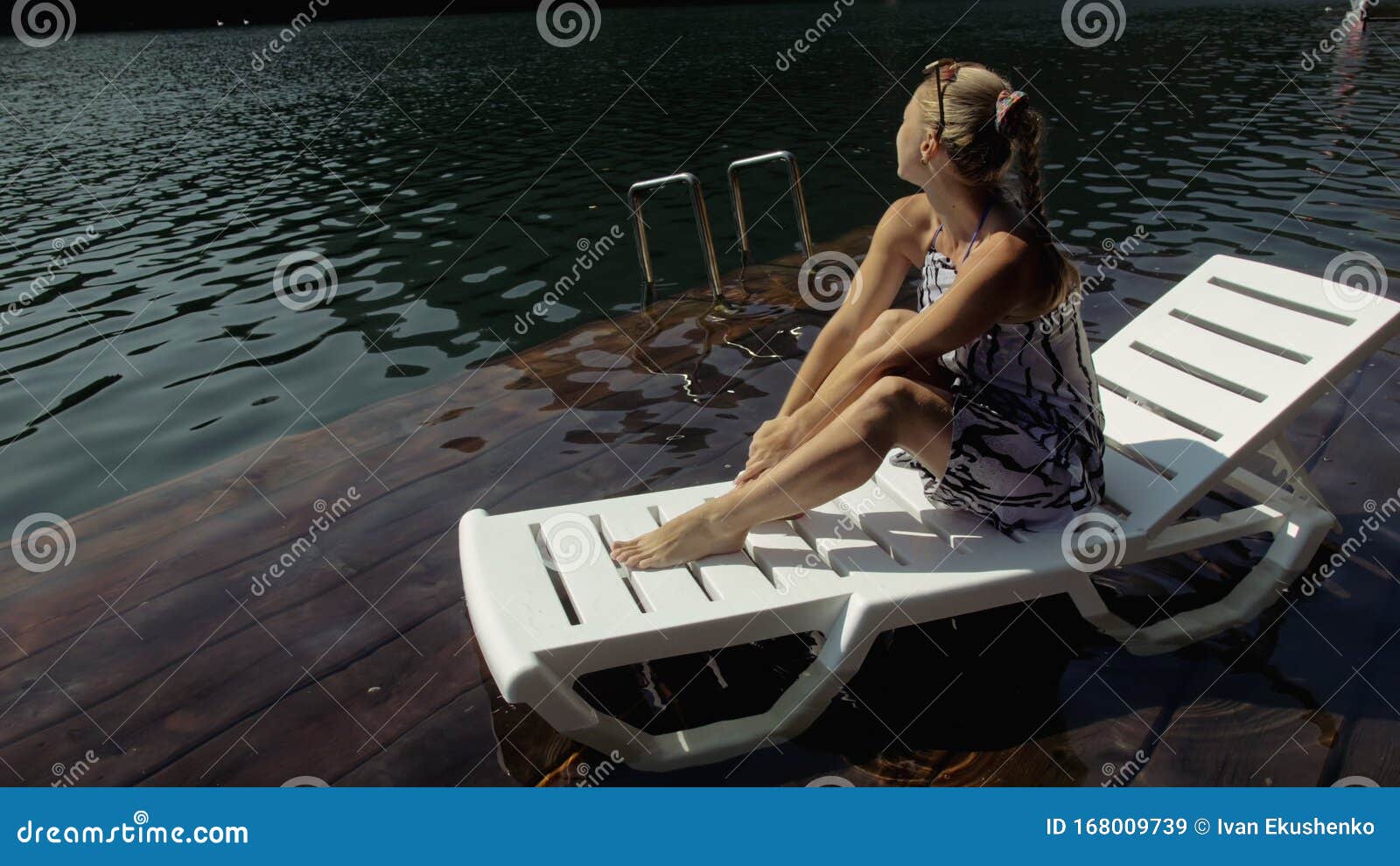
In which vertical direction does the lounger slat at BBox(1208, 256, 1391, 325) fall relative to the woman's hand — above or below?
above

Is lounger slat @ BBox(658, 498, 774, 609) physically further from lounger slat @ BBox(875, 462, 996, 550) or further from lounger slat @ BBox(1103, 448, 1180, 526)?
lounger slat @ BBox(1103, 448, 1180, 526)

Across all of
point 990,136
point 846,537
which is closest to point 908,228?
point 990,136

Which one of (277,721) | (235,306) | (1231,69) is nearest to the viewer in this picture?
(277,721)

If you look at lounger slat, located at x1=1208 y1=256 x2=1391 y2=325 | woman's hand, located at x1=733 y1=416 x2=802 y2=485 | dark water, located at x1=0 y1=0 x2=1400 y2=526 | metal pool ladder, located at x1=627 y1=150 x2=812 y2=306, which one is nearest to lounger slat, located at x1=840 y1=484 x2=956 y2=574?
woman's hand, located at x1=733 y1=416 x2=802 y2=485

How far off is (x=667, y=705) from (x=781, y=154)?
359cm

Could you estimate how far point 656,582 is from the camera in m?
2.60

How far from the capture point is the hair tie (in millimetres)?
2521

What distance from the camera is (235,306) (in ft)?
23.2

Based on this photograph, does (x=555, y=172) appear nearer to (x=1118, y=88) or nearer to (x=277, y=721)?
(x=1118, y=88)

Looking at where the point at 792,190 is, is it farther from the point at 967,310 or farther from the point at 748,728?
the point at 748,728

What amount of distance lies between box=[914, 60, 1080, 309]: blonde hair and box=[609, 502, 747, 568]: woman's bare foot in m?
1.02

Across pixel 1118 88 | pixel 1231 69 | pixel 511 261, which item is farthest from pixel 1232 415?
pixel 1231 69

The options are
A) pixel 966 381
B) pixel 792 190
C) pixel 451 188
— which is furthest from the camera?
pixel 451 188

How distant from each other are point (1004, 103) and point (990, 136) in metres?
0.09
